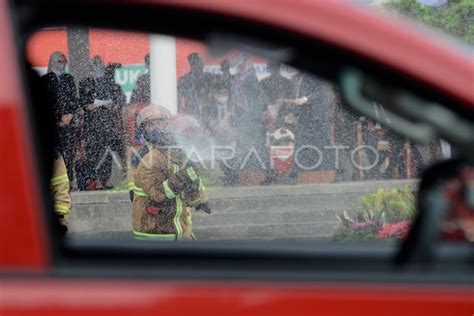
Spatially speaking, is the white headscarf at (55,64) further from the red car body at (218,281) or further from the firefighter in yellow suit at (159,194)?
the red car body at (218,281)

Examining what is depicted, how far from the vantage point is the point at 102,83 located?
12195 millimetres

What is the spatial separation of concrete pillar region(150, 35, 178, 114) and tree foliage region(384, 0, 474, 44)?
9.32ft

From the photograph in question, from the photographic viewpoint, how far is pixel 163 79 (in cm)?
1190

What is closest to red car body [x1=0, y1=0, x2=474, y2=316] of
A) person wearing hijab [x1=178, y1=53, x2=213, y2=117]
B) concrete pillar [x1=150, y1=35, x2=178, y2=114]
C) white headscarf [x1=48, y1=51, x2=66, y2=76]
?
white headscarf [x1=48, y1=51, x2=66, y2=76]

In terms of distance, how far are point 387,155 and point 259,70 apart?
172cm

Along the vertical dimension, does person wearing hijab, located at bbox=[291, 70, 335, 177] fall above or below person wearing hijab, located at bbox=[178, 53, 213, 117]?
below

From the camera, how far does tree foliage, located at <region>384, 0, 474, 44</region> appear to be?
12414 mm

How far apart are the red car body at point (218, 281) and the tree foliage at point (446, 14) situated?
412 inches

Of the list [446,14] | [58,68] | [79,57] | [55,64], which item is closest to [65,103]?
[58,68]

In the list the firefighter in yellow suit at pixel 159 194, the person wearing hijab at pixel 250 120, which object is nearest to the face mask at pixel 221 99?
the person wearing hijab at pixel 250 120

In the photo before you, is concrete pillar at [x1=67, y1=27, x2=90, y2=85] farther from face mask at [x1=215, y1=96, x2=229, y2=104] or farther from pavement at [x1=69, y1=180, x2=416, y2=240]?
pavement at [x1=69, y1=180, x2=416, y2=240]

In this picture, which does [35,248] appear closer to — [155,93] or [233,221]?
[233,221]

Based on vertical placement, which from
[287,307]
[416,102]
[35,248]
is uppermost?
[416,102]

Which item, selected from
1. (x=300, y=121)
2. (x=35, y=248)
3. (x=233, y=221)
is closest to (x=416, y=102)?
(x=35, y=248)
